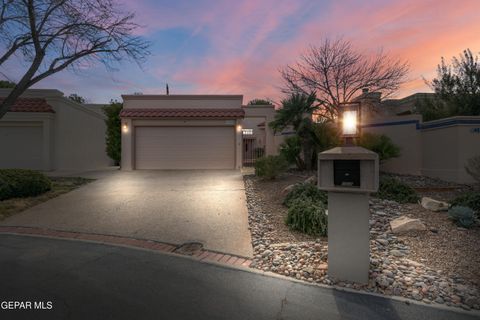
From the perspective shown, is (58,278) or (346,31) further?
(346,31)

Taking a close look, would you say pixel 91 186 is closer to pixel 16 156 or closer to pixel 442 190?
pixel 16 156

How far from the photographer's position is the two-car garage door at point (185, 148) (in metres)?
15.4

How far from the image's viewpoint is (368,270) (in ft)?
12.1

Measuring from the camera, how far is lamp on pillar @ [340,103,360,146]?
3734 mm

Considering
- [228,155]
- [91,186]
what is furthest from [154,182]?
[228,155]

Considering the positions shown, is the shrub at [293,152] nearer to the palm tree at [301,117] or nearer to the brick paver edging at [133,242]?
the palm tree at [301,117]

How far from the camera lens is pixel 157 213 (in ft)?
23.0

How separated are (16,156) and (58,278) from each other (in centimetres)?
1439

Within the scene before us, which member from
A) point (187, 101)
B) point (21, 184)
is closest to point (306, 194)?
point (21, 184)

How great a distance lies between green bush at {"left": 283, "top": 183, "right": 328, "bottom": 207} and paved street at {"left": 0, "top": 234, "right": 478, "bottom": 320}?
3.24 metres

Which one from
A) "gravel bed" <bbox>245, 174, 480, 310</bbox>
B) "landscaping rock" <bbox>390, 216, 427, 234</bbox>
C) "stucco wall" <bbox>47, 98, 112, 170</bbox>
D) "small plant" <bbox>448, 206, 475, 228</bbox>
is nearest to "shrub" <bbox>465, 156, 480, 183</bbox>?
"gravel bed" <bbox>245, 174, 480, 310</bbox>

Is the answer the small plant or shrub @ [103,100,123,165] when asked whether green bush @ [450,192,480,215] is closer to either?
the small plant

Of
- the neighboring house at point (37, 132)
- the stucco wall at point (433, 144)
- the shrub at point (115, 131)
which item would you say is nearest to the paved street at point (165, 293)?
the stucco wall at point (433, 144)

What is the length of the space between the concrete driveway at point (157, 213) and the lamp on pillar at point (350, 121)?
7.78ft
